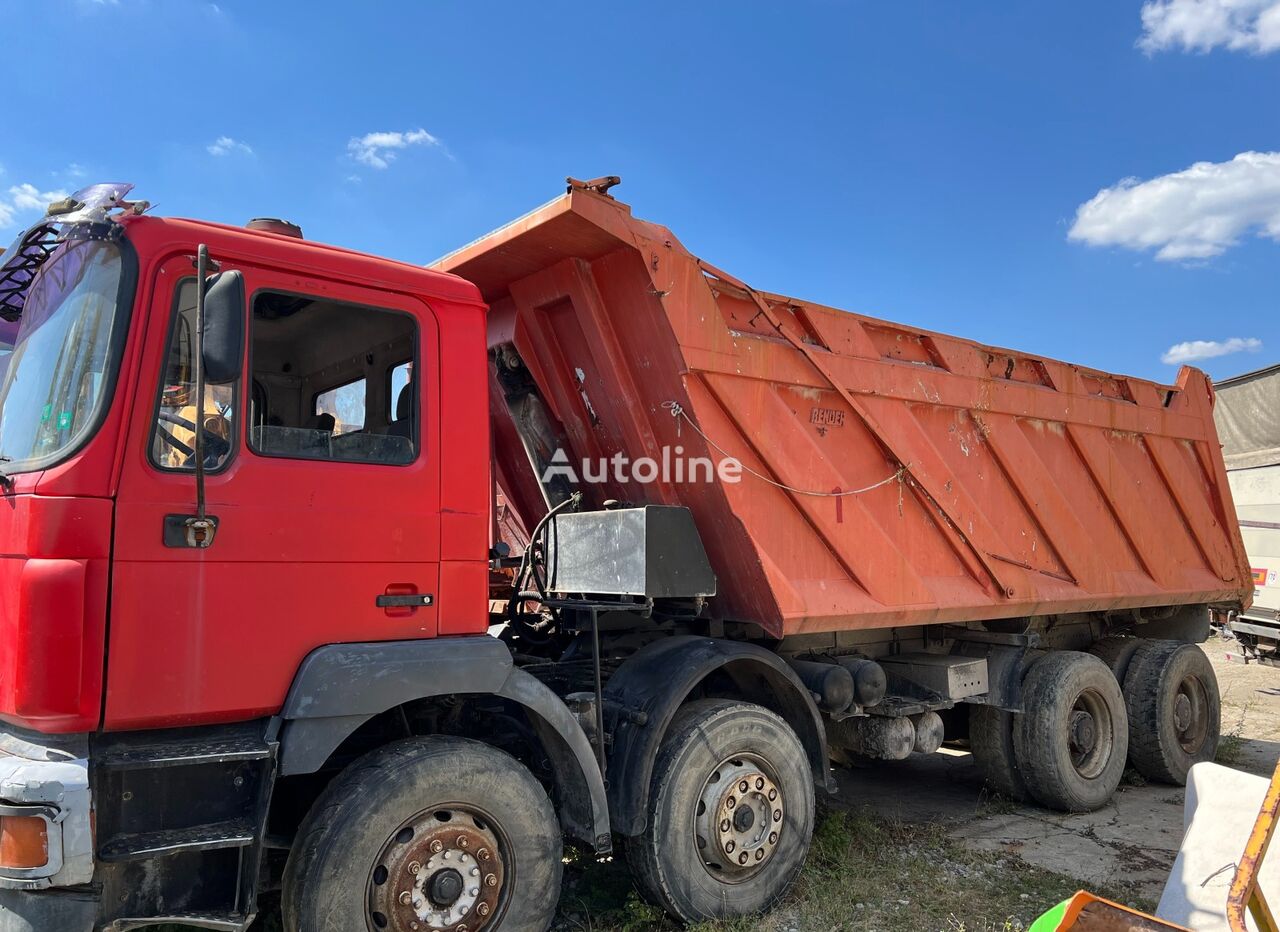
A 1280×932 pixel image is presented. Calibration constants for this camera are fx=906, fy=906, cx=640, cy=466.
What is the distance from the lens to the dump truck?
2.81 metres

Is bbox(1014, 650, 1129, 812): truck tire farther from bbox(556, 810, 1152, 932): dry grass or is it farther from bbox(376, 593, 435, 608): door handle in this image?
bbox(376, 593, 435, 608): door handle

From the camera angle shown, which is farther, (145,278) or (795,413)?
(795,413)

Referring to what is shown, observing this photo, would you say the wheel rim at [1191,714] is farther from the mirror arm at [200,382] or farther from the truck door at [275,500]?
the mirror arm at [200,382]

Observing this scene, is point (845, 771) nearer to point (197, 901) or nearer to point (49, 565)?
point (197, 901)

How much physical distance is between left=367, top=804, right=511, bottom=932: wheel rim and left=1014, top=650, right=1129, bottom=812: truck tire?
4.32m

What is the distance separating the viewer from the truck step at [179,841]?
2748 mm

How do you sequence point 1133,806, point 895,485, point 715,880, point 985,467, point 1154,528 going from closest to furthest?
1. point 715,880
2. point 895,485
3. point 985,467
4. point 1133,806
5. point 1154,528

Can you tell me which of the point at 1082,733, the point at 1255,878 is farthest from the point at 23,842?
the point at 1082,733

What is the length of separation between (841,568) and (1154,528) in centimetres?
387

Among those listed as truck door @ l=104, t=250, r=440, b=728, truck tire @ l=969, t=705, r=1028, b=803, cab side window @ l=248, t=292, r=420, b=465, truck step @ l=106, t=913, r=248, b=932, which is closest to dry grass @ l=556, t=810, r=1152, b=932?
truck tire @ l=969, t=705, r=1028, b=803

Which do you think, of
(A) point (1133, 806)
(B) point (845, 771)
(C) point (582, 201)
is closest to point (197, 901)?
(C) point (582, 201)

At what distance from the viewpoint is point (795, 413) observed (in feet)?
15.7

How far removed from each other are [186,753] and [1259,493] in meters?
14.9

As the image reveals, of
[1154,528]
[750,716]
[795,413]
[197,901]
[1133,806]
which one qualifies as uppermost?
[795,413]
